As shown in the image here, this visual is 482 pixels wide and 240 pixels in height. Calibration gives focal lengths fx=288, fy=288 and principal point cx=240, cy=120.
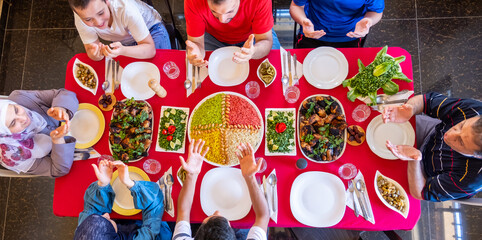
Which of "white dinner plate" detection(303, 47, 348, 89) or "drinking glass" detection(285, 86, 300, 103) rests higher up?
"white dinner plate" detection(303, 47, 348, 89)

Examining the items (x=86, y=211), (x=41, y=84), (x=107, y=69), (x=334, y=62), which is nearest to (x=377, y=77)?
(x=334, y=62)

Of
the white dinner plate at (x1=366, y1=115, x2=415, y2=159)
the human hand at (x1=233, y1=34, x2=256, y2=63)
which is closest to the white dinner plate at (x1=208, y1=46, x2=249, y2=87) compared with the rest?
the human hand at (x1=233, y1=34, x2=256, y2=63)

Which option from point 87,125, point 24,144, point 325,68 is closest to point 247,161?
point 325,68

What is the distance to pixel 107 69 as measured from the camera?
7.63ft

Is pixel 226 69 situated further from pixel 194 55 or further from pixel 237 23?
pixel 237 23

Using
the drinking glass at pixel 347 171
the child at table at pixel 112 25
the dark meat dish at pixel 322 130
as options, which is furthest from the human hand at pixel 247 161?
the child at table at pixel 112 25

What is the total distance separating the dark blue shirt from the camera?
2.43 meters

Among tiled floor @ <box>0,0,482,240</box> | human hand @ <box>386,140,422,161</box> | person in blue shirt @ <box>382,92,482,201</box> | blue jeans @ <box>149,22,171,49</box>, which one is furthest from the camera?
tiled floor @ <box>0,0,482,240</box>

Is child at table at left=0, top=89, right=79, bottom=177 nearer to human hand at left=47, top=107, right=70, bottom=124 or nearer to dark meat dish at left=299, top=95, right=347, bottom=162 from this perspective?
human hand at left=47, top=107, right=70, bottom=124

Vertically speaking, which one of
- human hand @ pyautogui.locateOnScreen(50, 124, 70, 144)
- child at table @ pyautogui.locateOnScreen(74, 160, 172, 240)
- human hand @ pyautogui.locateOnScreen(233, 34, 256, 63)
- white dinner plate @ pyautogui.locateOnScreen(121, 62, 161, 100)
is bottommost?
child at table @ pyautogui.locateOnScreen(74, 160, 172, 240)

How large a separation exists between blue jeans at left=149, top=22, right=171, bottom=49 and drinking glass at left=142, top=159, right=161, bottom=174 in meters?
1.15

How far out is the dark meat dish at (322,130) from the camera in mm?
2068

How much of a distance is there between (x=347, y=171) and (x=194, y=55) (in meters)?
1.40

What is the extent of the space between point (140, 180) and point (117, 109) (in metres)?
0.56
